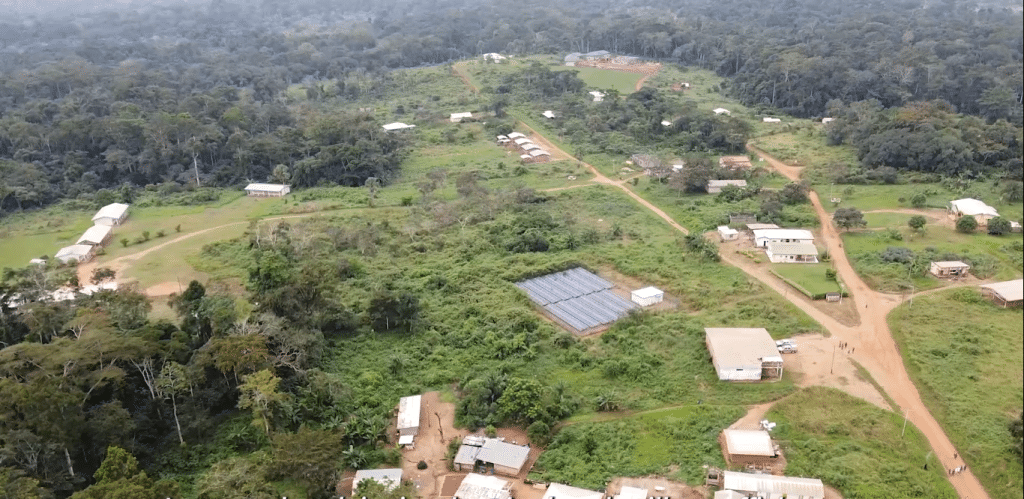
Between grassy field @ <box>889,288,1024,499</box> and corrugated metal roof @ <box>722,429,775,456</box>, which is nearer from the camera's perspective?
grassy field @ <box>889,288,1024,499</box>

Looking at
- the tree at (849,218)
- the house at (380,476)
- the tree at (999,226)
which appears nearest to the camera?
the house at (380,476)

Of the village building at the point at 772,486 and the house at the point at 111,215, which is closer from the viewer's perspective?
the village building at the point at 772,486

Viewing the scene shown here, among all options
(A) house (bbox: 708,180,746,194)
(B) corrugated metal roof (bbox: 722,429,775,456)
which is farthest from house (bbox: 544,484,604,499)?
(A) house (bbox: 708,180,746,194)

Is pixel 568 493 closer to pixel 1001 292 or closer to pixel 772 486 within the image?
pixel 772 486

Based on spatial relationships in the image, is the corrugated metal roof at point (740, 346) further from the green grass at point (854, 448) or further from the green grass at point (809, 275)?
the green grass at point (809, 275)

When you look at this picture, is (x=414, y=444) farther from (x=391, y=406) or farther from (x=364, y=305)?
(x=364, y=305)

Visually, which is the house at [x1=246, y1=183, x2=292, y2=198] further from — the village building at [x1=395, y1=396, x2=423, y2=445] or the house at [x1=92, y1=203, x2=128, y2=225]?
the village building at [x1=395, y1=396, x2=423, y2=445]

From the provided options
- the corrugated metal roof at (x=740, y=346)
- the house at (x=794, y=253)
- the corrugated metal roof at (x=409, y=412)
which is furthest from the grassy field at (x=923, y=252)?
the corrugated metal roof at (x=409, y=412)

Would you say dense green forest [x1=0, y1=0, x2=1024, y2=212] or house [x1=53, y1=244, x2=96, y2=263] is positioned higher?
dense green forest [x1=0, y1=0, x2=1024, y2=212]
